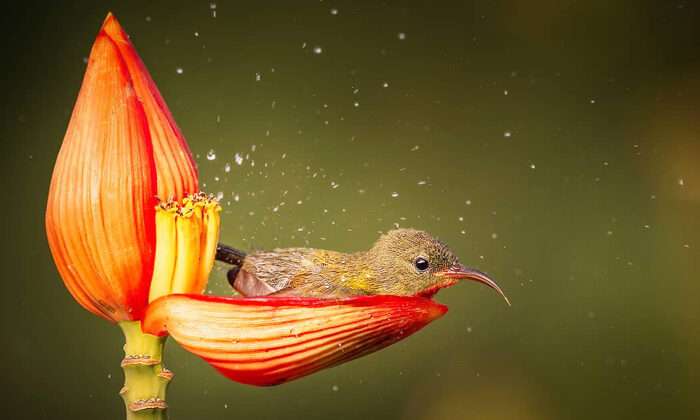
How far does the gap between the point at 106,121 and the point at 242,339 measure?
0.15 meters

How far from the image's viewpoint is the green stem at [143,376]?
0.45 m

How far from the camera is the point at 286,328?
0.41m

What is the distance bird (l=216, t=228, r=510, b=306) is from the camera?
651 millimetres

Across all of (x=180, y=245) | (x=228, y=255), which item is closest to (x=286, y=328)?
(x=180, y=245)

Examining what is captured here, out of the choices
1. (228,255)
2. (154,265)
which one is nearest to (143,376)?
(154,265)

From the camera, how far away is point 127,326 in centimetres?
47

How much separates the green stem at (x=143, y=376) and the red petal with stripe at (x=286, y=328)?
0.05 m

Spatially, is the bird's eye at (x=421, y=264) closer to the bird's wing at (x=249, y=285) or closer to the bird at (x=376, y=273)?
the bird at (x=376, y=273)

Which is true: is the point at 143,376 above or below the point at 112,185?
below

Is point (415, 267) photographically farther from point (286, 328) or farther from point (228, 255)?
point (286, 328)

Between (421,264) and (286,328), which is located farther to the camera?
(421,264)

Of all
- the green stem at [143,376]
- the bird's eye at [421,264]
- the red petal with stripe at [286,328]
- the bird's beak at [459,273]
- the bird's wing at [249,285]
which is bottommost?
the green stem at [143,376]

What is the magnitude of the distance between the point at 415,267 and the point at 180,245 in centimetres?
24

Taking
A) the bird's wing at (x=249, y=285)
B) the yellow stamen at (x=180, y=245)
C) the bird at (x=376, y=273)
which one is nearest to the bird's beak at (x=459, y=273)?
the bird at (x=376, y=273)
